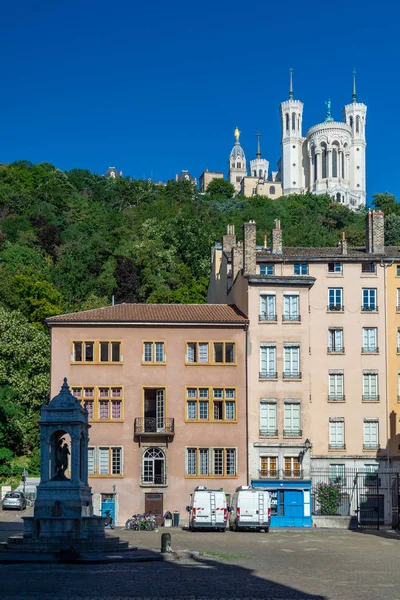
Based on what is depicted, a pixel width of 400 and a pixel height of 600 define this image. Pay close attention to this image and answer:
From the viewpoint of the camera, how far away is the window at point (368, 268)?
64.6m

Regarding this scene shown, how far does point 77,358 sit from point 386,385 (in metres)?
18.7

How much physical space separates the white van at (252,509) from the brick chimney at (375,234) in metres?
20.8

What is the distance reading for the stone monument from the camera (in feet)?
117

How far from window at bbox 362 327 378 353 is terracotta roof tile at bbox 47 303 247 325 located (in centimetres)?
767

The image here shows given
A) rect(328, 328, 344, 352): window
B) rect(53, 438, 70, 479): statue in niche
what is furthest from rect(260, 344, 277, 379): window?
rect(53, 438, 70, 479): statue in niche

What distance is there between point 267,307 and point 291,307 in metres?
1.46

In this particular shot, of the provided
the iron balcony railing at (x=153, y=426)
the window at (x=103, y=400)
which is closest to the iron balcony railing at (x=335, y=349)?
the iron balcony railing at (x=153, y=426)

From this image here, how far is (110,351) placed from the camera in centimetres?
5997

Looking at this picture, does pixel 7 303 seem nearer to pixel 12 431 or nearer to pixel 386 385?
pixel 12 431

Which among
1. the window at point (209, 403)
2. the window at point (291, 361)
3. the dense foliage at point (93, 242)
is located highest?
the dense foliage at point (93, 242)

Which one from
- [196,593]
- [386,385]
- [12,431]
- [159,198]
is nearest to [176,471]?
[386,385]

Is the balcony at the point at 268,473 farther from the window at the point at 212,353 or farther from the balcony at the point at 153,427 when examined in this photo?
the window at the point at 212,353

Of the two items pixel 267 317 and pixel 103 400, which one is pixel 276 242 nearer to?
pixel 267 317

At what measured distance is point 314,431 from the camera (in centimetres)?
6194
